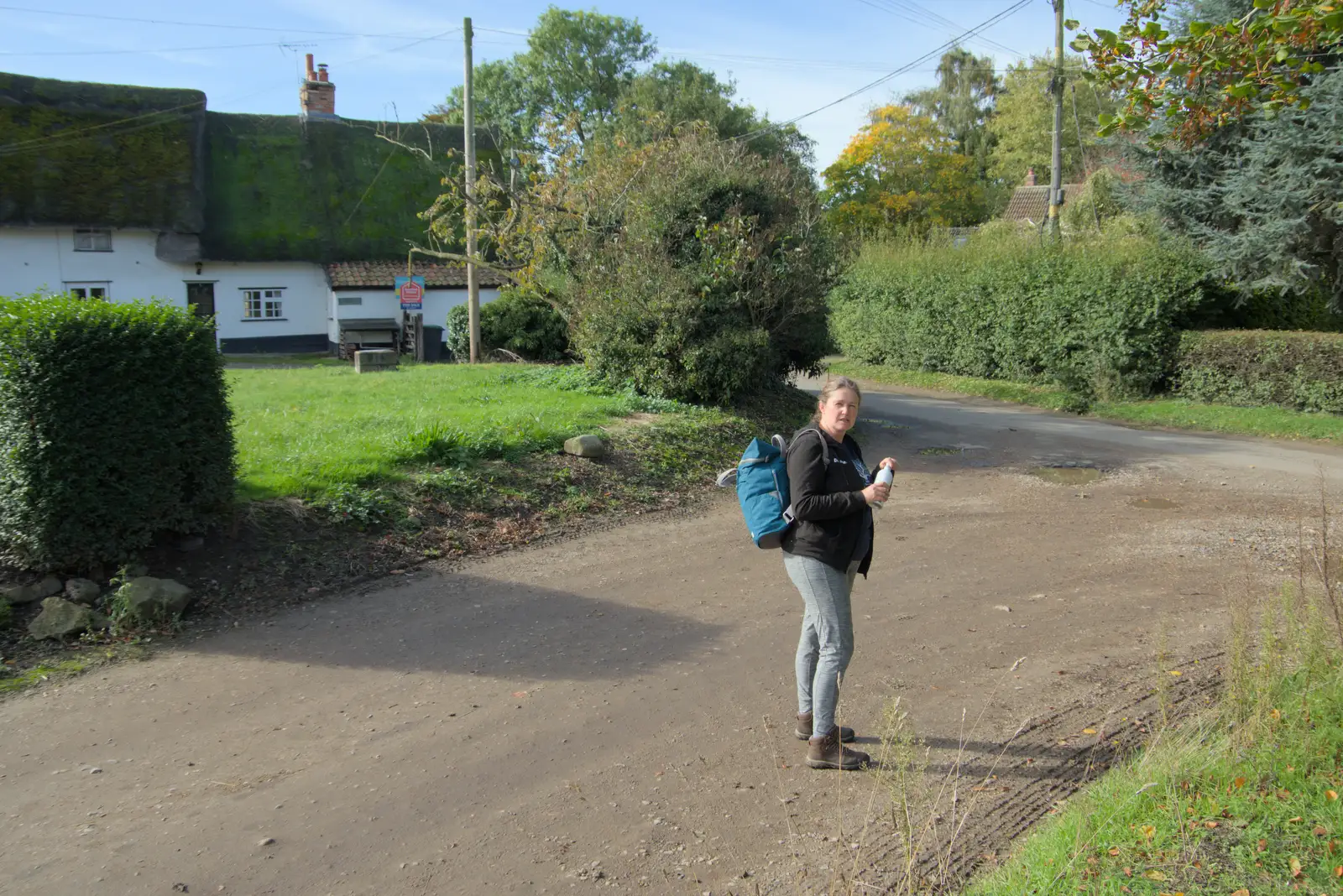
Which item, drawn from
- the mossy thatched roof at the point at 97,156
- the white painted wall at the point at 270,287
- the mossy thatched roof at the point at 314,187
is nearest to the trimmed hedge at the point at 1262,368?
the mossy thatched roof at the point at 314,187

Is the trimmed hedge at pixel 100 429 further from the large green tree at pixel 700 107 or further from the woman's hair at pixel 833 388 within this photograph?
the large green tree at pixel 700 107

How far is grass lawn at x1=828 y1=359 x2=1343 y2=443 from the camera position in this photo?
51.3 feet

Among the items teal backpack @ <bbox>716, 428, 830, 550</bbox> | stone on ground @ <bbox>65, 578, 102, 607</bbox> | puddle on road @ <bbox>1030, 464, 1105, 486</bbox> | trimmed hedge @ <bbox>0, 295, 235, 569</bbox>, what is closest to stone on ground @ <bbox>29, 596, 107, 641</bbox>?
stone on ground @ <bbox>65, 578, 102, 607</bbox>

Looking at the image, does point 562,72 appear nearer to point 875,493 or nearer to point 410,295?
point 410,295

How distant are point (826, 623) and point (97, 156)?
109ft

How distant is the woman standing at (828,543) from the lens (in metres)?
4.57

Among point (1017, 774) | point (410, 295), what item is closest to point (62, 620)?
point (1017, 774)

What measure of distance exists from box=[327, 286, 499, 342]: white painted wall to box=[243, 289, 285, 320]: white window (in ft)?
5.80

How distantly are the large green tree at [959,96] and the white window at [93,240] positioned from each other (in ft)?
170

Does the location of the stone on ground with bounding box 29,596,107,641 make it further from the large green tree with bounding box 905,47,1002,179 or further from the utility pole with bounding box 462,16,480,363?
the large green tree with bounding box 905,47,1002,179

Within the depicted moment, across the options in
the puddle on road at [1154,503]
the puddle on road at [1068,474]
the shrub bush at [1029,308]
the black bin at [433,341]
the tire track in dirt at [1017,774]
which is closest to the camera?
the tire track in dirt at [1017,774]

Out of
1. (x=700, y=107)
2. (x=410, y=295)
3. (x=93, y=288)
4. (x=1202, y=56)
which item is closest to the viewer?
(x=1202, y=56)

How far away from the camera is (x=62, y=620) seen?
6324 millimetres

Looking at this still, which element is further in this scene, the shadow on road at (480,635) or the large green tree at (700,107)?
the large green tree at (700,107)
